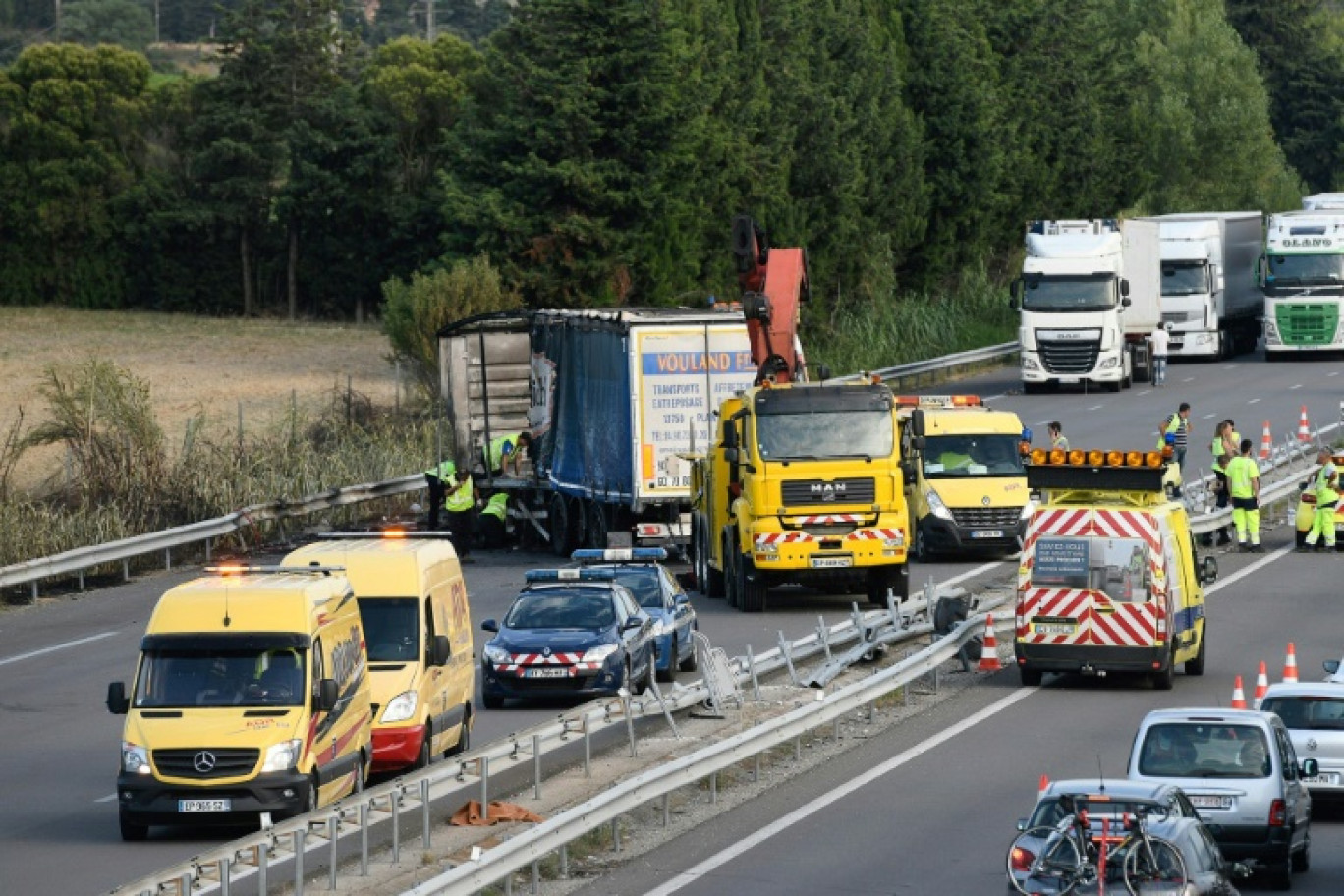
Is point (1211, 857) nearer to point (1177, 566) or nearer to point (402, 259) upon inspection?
point (1177, 566)

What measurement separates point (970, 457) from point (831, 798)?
1762 centimetres

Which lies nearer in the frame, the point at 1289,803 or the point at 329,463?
the point at 1289,803

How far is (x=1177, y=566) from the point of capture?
2819cm

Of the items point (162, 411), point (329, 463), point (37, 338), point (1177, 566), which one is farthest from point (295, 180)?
point (1177, 566)

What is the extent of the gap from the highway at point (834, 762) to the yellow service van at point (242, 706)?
515mm

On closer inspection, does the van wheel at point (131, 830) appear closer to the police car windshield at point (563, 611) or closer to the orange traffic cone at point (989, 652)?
the police car windshield at point (563, 611)

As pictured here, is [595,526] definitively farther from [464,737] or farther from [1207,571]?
[464,737]

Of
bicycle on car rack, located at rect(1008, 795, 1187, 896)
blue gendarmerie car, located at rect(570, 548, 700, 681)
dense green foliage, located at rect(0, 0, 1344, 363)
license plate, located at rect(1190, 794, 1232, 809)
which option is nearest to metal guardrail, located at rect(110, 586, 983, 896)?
blue gendarmerie car, located at rect(570, 548, 700, 681)

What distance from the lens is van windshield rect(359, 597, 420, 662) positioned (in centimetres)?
2266

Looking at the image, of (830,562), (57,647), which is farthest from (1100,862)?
(57,647)

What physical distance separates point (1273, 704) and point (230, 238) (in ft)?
267

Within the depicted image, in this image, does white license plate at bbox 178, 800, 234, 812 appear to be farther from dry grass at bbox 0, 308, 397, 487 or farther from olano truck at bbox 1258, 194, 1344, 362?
olano truck at bbox 1258, 194, 1344, 362

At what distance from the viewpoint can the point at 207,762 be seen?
19703mm

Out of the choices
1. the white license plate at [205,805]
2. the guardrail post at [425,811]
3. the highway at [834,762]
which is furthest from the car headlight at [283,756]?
the guardrail post at [425,811]
